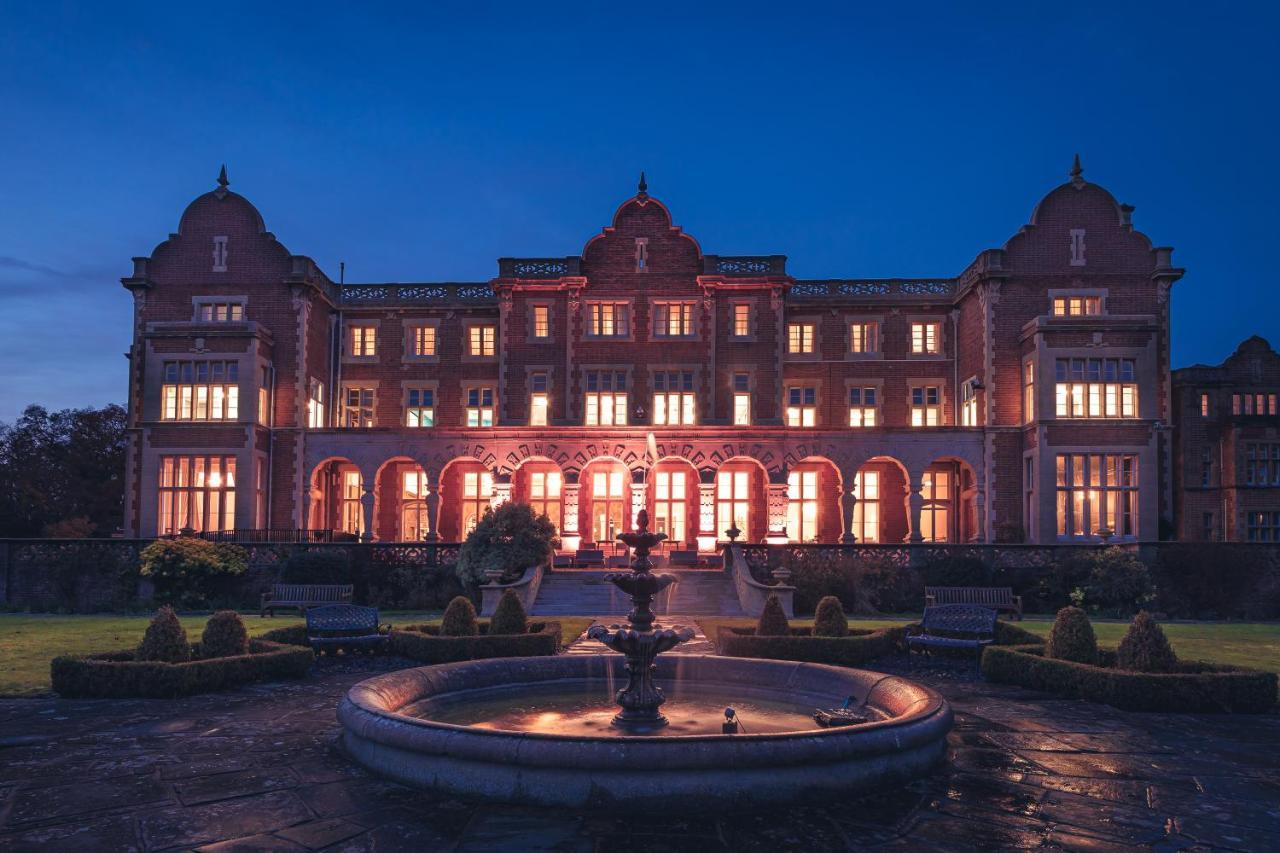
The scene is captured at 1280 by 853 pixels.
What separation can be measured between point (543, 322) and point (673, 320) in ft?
18.6

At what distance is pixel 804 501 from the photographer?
136ft


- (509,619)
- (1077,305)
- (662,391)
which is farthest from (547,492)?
(1077,305)

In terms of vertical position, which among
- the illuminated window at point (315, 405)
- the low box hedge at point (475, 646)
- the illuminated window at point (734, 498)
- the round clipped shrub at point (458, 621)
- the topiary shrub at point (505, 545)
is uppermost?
the illuminated window at point (315, 405)

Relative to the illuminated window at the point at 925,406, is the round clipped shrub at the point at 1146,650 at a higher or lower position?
lower

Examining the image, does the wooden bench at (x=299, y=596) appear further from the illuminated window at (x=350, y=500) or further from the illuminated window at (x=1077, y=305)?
the illuminated window at (x=1077, y=305)

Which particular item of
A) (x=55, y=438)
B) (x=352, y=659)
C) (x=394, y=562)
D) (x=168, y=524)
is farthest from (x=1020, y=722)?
(x=55, y=438)

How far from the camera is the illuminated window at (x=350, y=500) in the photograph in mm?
43250

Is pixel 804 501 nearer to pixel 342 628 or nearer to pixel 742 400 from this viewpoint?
pixel 742 400

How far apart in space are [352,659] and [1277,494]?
153 ft

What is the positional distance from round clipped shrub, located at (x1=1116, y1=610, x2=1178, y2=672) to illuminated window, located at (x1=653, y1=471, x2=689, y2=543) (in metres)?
27.3

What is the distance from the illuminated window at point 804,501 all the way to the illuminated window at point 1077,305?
1209cm

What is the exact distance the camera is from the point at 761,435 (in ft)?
125

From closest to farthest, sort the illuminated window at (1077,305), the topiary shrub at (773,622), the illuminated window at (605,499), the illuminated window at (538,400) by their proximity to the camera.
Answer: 1. the topiary shrub at (773,622)
2. the illuminated window at (1077,305)
3. the illuminated window at (605,499)
4. the illuminated window at (538,400)

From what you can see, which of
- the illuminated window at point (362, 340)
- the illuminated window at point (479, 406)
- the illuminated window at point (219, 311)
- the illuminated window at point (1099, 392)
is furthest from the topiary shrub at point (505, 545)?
the illuminated window at point (1099, 392)
